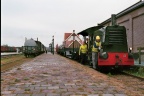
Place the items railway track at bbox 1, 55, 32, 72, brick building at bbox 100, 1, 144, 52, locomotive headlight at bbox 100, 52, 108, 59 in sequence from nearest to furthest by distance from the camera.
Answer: locomotive headlight at bbox 100, 52, 108, 59 → railway track at bbox 1, 55, 32, 72 → brick building at bbox 100, 1, 144, 52

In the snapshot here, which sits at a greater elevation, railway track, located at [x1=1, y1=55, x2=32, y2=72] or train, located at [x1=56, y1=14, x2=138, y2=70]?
train, located at [x1=56, y1=14, x2=138, y2=70]

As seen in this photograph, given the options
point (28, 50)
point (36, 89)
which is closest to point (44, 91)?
point (36, 89)

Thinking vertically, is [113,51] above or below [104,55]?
above

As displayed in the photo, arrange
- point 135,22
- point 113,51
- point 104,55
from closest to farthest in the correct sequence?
point 104,55 < point 113,51 < point 135,22

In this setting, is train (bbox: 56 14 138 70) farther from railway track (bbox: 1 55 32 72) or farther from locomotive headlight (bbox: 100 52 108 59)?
railway track (bbox: 1 55 32 72)

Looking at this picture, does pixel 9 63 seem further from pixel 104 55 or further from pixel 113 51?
pixel 104 55

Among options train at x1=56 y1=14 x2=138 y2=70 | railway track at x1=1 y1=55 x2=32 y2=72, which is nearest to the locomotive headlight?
train at x1=56 y1=14 x2=138 y2=70

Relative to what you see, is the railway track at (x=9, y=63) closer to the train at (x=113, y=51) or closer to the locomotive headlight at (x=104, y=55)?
the locomotive headlight at (x=104, y=55)

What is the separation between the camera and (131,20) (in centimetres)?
3112

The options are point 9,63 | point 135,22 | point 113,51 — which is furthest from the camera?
point 135,22

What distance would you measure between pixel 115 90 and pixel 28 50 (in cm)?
3474

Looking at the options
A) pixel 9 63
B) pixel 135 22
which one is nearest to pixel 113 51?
pixel 9 63

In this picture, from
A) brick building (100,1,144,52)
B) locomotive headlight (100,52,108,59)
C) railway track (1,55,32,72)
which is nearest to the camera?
locomotive headlight (100,52,108,59)

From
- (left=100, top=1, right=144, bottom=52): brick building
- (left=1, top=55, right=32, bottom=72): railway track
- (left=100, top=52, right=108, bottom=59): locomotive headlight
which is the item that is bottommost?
(left=1, top=55, right=32, bottom=72): railway track
